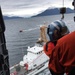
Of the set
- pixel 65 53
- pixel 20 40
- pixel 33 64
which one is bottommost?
pixel 20 40

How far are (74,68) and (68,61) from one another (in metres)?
0.08

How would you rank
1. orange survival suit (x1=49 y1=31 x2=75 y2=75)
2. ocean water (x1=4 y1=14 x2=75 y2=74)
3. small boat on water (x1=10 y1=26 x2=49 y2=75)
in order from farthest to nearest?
ocean water (x1=4 y1=14 x2=75 y2=74)
small boat on water (x1=10 y1=26 x2=49 y2=75)
orange survival suit (x1=49 y1=31 x2=75 y2=75)

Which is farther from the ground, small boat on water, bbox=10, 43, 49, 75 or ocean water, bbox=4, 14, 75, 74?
small boat on water, bbox=10, 43, 49, 75

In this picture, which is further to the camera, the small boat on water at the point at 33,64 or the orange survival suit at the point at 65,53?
the small boat on water at the point at 33,64

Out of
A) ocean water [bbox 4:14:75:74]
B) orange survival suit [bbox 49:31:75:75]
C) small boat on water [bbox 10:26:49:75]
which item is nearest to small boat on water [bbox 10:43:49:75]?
small boat on water [bbox 10:26:49:75]

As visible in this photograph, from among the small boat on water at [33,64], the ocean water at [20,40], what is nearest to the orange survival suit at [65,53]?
the ocean water at [20,40]

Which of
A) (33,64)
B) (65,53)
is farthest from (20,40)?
(65,53)

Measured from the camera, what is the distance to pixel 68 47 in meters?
1.72

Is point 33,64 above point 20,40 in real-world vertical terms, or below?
above

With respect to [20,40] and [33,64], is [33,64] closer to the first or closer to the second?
[33,64]

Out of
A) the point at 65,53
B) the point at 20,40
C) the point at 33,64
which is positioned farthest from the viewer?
the point at 20,40

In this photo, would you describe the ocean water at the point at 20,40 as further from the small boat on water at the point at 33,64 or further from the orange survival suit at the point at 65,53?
the small boat on water at the point at 33,64

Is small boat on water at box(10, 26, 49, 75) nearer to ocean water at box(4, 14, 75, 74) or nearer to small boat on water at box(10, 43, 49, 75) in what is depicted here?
small boat on water at box(10, 43, 49, 75)

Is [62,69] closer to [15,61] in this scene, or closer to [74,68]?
[74,68]
